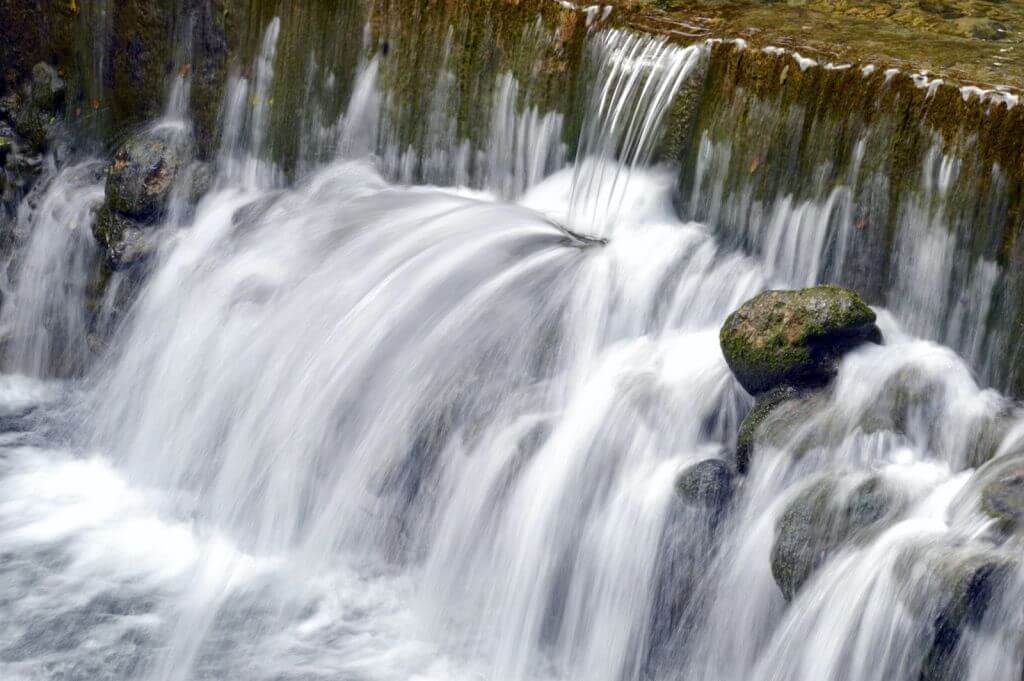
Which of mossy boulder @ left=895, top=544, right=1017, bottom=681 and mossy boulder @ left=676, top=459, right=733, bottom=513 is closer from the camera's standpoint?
mossy boulder @ left=895, top=544, right=1017, bottom=681

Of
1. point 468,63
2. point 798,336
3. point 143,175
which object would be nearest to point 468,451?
point 798,336

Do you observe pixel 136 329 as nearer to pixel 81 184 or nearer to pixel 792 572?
pixel 81 184

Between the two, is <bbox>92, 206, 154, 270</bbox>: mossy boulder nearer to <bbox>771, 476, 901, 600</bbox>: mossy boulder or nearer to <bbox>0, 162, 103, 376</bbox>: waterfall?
<bbox>0, 162, 103, 376</bbox>: waterfall

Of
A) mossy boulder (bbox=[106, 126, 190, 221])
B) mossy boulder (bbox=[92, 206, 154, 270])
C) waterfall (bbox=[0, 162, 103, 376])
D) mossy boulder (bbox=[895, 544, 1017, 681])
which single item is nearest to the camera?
mossy boulder (bbox=[895, 544, 1017, 681])

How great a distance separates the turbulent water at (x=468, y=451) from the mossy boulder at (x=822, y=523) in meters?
0.09

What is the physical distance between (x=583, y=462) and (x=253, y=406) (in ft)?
6.10

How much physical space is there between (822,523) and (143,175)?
4916 millimetres

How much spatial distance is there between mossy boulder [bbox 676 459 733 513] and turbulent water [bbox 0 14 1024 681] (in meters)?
0.08

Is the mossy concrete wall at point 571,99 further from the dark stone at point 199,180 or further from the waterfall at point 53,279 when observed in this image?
the waterfall at point 53,279

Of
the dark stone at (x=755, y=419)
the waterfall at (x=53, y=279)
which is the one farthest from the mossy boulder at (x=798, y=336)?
the waterfall at (x=53, y=279)

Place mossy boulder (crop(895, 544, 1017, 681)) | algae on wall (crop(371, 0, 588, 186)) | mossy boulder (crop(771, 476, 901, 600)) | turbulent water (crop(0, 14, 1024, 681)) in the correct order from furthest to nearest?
algae on wall (crop(371, 0, 588, 186)) → turbulent water (crop(0, 14, 1024, 681)) → mossy boulder (crop(771, 476, 901, 600)) → mossy boulder (crop(895, 544, 1017, 681))

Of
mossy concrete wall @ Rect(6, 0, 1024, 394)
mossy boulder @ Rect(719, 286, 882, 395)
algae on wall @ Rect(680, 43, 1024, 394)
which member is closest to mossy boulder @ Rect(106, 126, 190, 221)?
mossy concrete wall @ Rect(6, 0, 1024, 394)

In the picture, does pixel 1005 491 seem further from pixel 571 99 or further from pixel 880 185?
pixel 571 99

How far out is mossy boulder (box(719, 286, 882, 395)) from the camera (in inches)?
204
